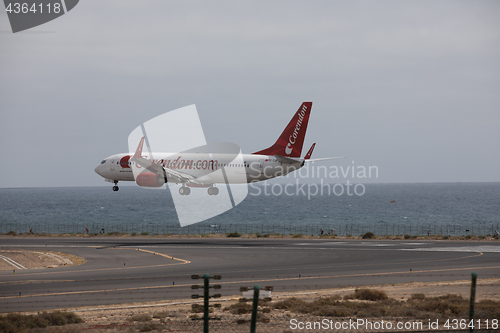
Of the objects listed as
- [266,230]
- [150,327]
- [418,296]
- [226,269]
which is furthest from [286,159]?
[266,230]

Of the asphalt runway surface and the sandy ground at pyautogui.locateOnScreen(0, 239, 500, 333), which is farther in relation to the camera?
the asphalt runway surface

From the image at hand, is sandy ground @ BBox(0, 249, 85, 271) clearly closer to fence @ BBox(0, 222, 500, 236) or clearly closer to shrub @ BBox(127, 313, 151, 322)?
shrub @ BBox(127, 313, 151, 322)

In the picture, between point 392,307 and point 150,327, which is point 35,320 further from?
point 392,307

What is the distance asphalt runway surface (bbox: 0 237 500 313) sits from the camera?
29359 mm

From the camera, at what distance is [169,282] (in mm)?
33000

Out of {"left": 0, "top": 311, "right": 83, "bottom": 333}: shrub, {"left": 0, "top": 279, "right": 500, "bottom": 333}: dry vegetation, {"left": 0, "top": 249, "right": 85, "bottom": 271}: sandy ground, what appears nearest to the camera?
{"left": 0, "top": 311, "right": 83, "bottom": 333}: shrub

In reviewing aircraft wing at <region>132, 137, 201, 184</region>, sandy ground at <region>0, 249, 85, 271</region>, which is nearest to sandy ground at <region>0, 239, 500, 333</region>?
sandy ground at <region>0, 249, 85, 271</region>

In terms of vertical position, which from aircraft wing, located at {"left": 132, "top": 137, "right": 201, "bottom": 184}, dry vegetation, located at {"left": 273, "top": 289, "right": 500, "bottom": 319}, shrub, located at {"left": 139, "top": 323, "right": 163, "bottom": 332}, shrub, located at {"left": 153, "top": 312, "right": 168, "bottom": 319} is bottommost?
dry vegetation, located at {"left": 273, "top": 289, "right": 500, "bottom": 319}

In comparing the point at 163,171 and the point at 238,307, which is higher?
the point at 163,171

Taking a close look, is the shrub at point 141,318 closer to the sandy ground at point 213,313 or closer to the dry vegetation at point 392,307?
the sandy ground at point 213,313

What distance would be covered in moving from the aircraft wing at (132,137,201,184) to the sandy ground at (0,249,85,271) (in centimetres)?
1784

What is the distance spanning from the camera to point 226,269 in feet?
127

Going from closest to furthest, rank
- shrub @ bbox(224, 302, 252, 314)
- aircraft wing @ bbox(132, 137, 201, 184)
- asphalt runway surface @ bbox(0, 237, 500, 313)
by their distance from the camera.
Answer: shrub @ bbox(224, 302, 252, 314)
asphalt runway surface @ bbox(0, 237, 500, 313)
aircraft wing @ bbox(132, 137, 201, 184)

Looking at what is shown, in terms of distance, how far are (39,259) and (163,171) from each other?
71.1 ft
